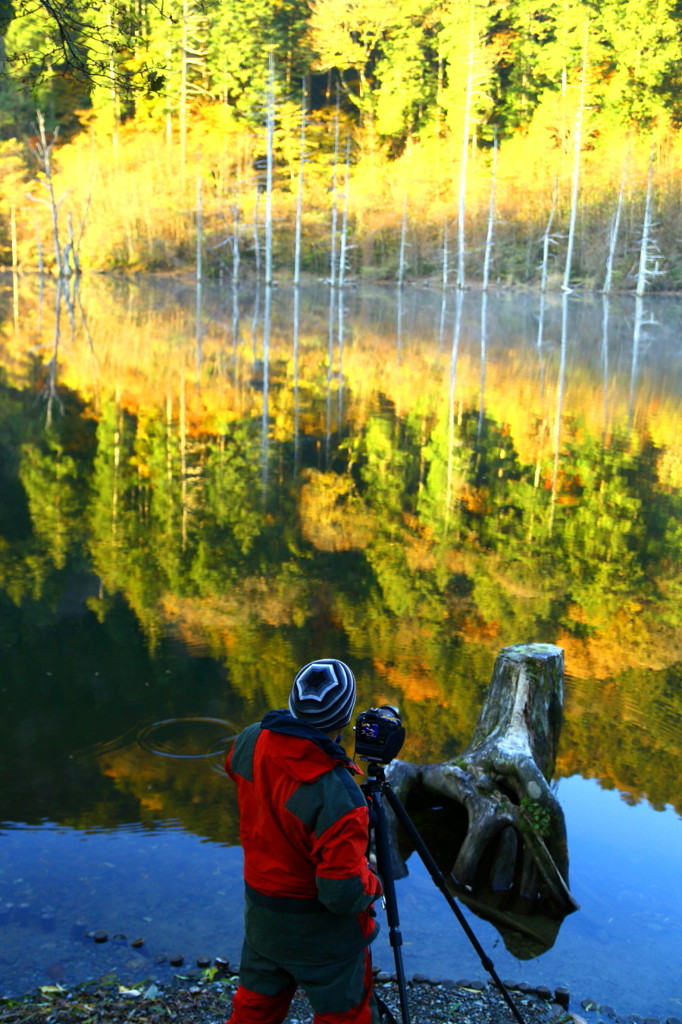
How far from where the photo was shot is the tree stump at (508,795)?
185 inches

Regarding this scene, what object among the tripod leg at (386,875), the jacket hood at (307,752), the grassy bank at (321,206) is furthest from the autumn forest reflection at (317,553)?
the grassy bank at (321,206)

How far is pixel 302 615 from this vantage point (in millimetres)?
8211

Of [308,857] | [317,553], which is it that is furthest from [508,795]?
[317,553]

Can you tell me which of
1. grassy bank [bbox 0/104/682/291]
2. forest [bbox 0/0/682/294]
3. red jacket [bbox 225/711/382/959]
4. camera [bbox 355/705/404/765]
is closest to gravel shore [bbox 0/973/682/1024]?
red jacket [bbox 225/711/382/959]

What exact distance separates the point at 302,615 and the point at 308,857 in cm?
550

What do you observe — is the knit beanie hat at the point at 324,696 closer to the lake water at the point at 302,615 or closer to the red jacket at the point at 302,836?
the red jacket at the point at 302,836

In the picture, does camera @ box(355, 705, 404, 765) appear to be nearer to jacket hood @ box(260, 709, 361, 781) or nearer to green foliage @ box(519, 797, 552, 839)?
jacket hood @ box(260, 709, 361, 781)

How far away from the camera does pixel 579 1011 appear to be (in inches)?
155

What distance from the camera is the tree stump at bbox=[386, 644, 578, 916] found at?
4703mm

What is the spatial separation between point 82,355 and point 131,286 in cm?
2652

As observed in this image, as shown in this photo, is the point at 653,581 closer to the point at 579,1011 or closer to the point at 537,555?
the point at 537,555

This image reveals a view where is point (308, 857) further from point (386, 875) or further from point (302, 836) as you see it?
point (386, 875)

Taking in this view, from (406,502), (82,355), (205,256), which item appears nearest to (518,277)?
(205,256)

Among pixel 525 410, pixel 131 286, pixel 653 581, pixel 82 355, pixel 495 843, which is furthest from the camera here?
pixel 131 286
